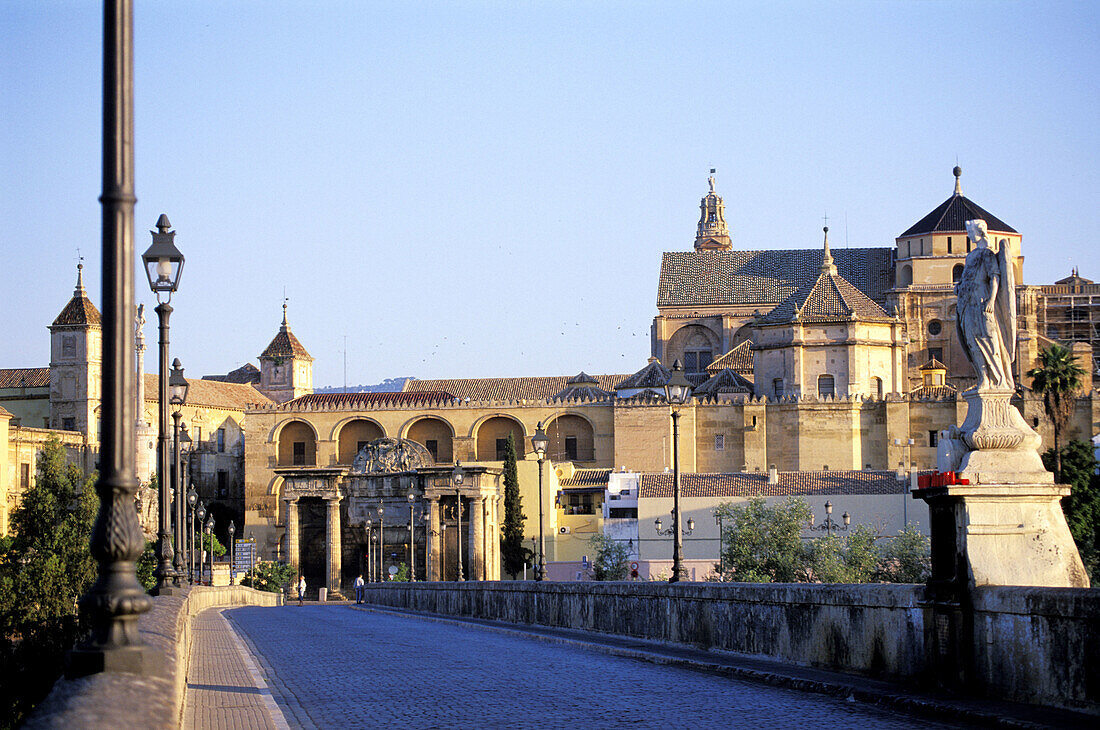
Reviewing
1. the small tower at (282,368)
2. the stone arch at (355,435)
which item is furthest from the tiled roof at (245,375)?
the stone arch at (355,435)

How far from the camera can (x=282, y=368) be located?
117 m

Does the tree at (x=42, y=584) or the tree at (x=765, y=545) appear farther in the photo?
the tree at (x=765, y=545)

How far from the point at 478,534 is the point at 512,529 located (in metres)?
9.62

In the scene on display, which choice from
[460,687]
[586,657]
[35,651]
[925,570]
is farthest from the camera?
[925,570]

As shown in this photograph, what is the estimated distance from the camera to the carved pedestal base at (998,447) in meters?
9.88

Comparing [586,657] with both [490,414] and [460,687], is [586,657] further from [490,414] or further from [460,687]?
[490,414]

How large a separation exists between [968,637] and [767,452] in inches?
2776

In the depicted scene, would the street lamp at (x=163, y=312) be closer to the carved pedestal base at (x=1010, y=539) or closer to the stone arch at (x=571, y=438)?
the carved pedestal base at (x=1010, y=539)

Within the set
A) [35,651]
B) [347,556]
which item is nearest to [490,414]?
[347,556]

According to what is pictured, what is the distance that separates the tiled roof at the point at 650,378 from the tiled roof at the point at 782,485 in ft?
54.3

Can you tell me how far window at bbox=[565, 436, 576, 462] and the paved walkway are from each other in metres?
69.2

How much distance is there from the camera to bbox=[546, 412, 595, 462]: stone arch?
3425 inches

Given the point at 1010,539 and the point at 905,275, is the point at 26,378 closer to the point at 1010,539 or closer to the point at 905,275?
the point at 905,275

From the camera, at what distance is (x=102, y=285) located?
687 cm
